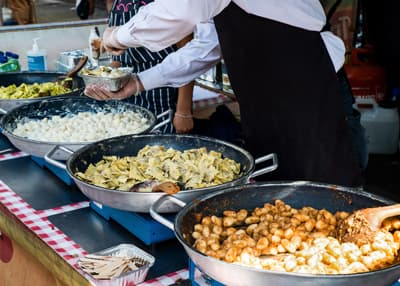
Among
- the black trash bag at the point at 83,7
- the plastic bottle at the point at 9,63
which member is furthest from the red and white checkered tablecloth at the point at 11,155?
the black trash bag at the point at 83,7

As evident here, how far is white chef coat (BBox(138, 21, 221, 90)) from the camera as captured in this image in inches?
108

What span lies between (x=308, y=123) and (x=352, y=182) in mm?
317

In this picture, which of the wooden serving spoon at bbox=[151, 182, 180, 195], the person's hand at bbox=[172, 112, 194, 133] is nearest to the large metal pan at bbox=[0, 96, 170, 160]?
the person's hand at bbox=[172, 112, 194, 133]

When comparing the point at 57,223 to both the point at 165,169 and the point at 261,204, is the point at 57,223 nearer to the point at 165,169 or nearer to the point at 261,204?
the point at 165,169

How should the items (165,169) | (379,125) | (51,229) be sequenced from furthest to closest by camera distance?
(379,125)
(165,169)
(51,229)

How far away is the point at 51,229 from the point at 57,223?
5 cm

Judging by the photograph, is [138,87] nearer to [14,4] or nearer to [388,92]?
[388,92]

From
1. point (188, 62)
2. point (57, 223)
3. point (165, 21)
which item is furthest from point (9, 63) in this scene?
point (57, 223)

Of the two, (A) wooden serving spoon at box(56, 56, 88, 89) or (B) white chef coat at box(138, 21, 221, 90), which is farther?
(A) wooden serving spoon at box(56, 56, 88, 89)

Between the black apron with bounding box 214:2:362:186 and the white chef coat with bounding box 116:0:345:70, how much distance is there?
0.04 meters

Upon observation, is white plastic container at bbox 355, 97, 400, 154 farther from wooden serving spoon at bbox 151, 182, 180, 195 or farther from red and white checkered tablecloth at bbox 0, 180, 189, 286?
wooden serving spoon at bbox 151, 182, 180, 195

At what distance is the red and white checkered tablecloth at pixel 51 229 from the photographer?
166 cm

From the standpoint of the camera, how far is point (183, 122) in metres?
3.38

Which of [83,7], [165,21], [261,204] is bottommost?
[83,7]
